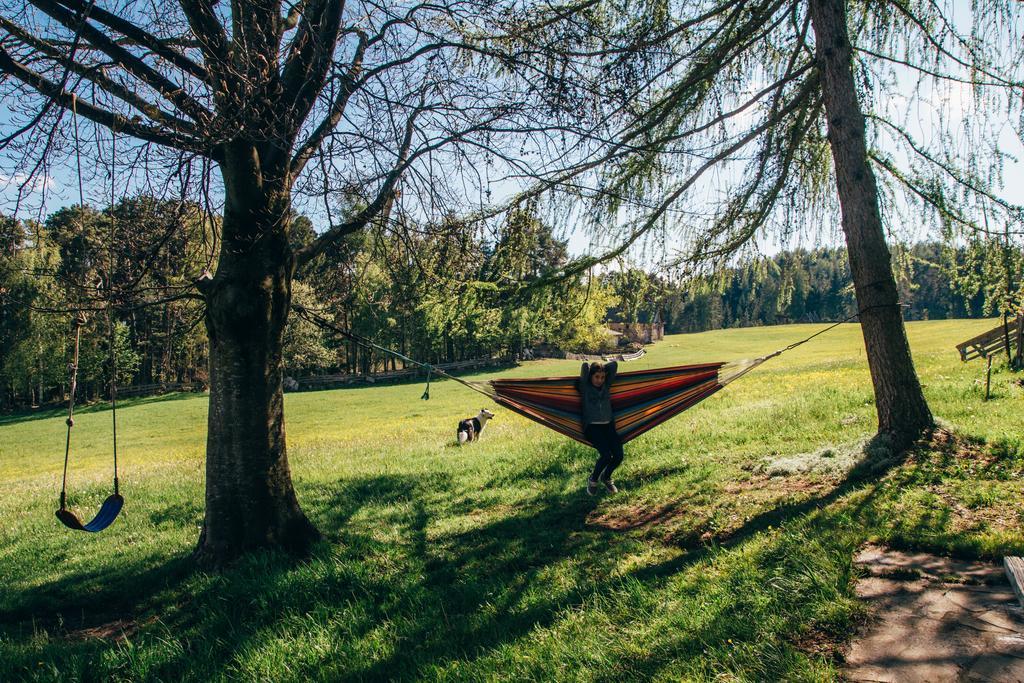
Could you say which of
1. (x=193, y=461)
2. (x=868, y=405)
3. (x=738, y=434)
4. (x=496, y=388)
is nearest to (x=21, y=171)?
(x=496, y=388)

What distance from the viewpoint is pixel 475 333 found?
6.70 m

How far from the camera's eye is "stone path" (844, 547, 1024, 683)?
2246 millimetres

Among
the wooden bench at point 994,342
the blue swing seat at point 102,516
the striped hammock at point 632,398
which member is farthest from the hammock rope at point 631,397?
→ the wooden bench at point 994,342

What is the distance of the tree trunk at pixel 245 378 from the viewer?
4.36 metres

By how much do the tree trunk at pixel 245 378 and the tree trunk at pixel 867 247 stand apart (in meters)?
4.92

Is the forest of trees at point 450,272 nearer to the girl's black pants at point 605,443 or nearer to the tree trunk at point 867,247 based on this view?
the tree trunk at point 867,247

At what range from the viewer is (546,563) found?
411 cm

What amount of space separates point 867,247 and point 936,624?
3614 mm

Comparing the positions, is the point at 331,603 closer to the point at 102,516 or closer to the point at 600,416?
the point at 102,516

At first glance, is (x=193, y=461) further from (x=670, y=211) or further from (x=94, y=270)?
(x=670, y=211)

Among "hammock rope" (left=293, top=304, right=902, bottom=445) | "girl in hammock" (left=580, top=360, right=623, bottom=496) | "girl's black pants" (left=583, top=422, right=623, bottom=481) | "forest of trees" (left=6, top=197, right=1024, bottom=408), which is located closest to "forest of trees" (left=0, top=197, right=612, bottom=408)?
"forest of trees" (left=6, top=197, right=1024, bottom=408)

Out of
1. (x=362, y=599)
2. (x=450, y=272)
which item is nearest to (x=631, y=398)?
(x=450, y=272)

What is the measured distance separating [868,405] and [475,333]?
5.32 metres

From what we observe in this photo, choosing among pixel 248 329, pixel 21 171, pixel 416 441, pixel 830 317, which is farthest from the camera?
pixel 830 317
